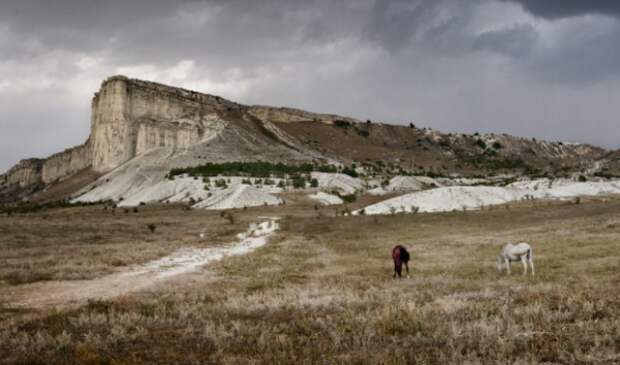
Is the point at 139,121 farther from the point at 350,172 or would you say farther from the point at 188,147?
the point at 350,172

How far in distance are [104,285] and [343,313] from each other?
12.5m

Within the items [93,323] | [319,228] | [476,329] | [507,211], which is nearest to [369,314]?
[476,329]

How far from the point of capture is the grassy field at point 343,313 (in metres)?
8.52

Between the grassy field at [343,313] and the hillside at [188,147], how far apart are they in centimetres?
9532

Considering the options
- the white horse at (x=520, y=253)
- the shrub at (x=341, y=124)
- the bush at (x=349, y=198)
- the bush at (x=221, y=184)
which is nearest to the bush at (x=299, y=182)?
the bush at (x=349, y=198)

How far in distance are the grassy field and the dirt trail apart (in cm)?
112

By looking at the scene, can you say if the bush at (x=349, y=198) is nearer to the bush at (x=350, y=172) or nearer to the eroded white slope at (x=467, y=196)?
the eroded white slope at (x=467, y=196)

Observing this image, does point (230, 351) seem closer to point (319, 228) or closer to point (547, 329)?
point (547, 329)

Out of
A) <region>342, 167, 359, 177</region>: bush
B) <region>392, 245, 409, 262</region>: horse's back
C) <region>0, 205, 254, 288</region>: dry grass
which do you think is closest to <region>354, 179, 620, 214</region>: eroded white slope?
<region>0, 205, 254, 288</region>: dry grass

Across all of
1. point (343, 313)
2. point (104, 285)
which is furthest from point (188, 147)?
point (343, 313)

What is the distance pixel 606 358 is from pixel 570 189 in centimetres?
7812

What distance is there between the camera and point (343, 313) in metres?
12.1

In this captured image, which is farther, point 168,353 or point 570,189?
point 570,189

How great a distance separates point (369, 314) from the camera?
11.7 metres
